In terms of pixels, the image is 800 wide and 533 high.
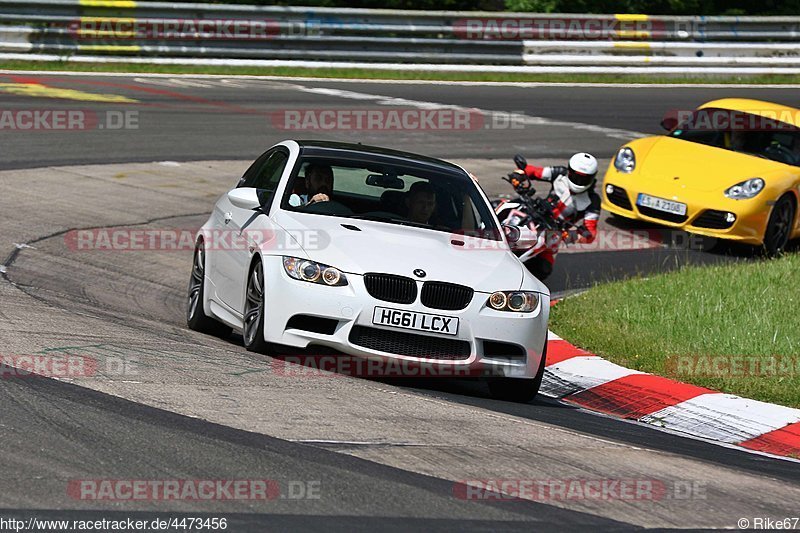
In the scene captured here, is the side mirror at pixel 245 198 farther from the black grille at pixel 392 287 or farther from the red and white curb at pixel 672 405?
the red and white curb at pixel 672 405

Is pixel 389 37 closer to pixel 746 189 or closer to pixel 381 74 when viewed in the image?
pixel 381 74

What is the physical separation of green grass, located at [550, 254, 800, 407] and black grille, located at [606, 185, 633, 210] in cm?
268

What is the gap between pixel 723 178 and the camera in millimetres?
15398

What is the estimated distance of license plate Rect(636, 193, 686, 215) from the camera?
1514cm

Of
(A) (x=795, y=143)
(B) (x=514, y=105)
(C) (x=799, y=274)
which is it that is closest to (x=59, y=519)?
(C) (x=799, y=274)

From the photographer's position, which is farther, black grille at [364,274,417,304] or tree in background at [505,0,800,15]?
tree in background at [505,0,800,15]

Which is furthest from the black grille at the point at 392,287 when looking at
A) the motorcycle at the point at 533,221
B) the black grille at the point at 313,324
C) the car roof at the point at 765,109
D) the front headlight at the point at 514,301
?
the car roof at the point at 765,109

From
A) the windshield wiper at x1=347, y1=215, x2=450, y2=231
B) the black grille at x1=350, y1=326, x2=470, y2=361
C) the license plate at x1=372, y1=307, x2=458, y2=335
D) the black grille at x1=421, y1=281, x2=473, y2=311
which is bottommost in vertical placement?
the black grille at x1=350, y1=326, x2=470, y2=361

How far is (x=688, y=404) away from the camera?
8758mm

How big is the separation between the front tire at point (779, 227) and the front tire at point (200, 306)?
24.4ft

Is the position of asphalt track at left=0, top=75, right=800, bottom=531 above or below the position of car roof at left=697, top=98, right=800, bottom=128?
below

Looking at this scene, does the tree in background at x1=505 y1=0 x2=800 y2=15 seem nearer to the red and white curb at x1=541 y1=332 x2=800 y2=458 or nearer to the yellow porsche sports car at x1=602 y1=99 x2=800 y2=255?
the yellow porsche sports car at x1=602 y1=99 x2=800 y2=255

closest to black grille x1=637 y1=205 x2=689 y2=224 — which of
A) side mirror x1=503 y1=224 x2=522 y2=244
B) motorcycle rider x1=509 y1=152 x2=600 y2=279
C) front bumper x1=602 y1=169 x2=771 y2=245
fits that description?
front bumper x1=602 y1=169 x2=771 y2=245

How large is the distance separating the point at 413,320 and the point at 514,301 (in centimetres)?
71
